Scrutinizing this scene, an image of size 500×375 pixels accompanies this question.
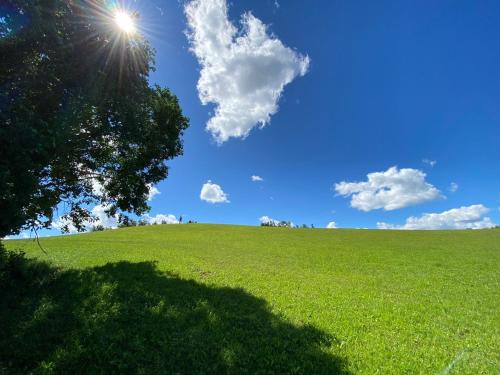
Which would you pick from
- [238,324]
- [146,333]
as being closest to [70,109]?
[146,333]

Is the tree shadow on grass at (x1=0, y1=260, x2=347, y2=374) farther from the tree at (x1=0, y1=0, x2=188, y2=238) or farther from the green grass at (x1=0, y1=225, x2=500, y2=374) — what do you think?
the tree at (x1=0, y1=0, x2=188, y2=238)

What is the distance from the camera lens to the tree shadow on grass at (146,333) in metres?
7.46

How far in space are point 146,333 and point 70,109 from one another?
10.2 m

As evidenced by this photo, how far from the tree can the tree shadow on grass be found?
3715 mm

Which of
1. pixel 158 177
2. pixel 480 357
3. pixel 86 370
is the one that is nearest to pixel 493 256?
pixel 480 357

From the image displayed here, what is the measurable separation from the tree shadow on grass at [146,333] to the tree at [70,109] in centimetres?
371

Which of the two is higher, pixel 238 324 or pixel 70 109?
pixel 70 109

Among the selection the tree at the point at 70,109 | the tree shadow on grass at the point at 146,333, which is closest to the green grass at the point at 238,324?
the tree shadow on grass at the point at 146,333

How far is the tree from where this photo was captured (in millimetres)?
10305

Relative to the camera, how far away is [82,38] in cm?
1332

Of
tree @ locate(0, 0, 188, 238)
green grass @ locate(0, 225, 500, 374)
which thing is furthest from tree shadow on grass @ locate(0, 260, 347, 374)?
tree @ locate(0, 0, 188, 238)

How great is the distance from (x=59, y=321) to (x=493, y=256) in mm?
43698

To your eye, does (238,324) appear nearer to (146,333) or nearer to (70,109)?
(146,333)

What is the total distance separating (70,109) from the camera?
12547mm
